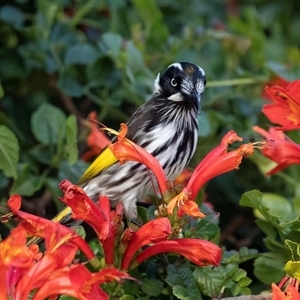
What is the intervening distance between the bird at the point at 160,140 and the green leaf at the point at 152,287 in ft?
2.02

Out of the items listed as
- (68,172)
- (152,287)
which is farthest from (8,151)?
(152,287)

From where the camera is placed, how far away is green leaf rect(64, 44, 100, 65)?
3.26 m

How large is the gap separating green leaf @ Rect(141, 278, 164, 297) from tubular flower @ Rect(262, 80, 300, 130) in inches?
21.9

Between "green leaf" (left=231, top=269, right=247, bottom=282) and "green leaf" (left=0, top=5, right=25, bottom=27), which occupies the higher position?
"green leaf" (left=0, top=5, right=25, bottom=27)

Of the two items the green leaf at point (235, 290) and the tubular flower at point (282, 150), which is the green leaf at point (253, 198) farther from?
the green leaf at point (235, 290)

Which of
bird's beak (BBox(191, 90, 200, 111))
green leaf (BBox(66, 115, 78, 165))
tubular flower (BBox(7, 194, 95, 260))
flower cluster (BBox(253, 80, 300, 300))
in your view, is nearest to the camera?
tubular flower (BBox(7, 194, 95, 260))

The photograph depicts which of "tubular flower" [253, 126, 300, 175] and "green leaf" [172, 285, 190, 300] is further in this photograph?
"tubular flower" [253, 126, 300, 175]

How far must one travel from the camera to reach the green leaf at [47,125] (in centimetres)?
297

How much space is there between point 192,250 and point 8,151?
0.82 metres

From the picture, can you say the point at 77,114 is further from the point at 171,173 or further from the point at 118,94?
the point at 171,173

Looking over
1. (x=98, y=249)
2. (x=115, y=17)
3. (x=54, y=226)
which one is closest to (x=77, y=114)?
(x=115, y=17)

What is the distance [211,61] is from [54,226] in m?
2.10

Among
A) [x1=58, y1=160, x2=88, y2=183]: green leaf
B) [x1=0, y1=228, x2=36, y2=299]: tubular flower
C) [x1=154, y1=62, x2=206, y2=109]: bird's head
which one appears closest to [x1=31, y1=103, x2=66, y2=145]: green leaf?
[x1=58, y1=160, x2=88, y2=183]: green leaf

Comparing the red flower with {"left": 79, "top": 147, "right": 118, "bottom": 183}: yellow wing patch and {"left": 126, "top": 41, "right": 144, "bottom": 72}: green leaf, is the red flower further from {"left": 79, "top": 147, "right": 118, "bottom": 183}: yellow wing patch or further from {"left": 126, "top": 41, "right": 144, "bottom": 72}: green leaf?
{"left": 126, "top": 41, "right": 144, "bottom": 72}: green leaf
